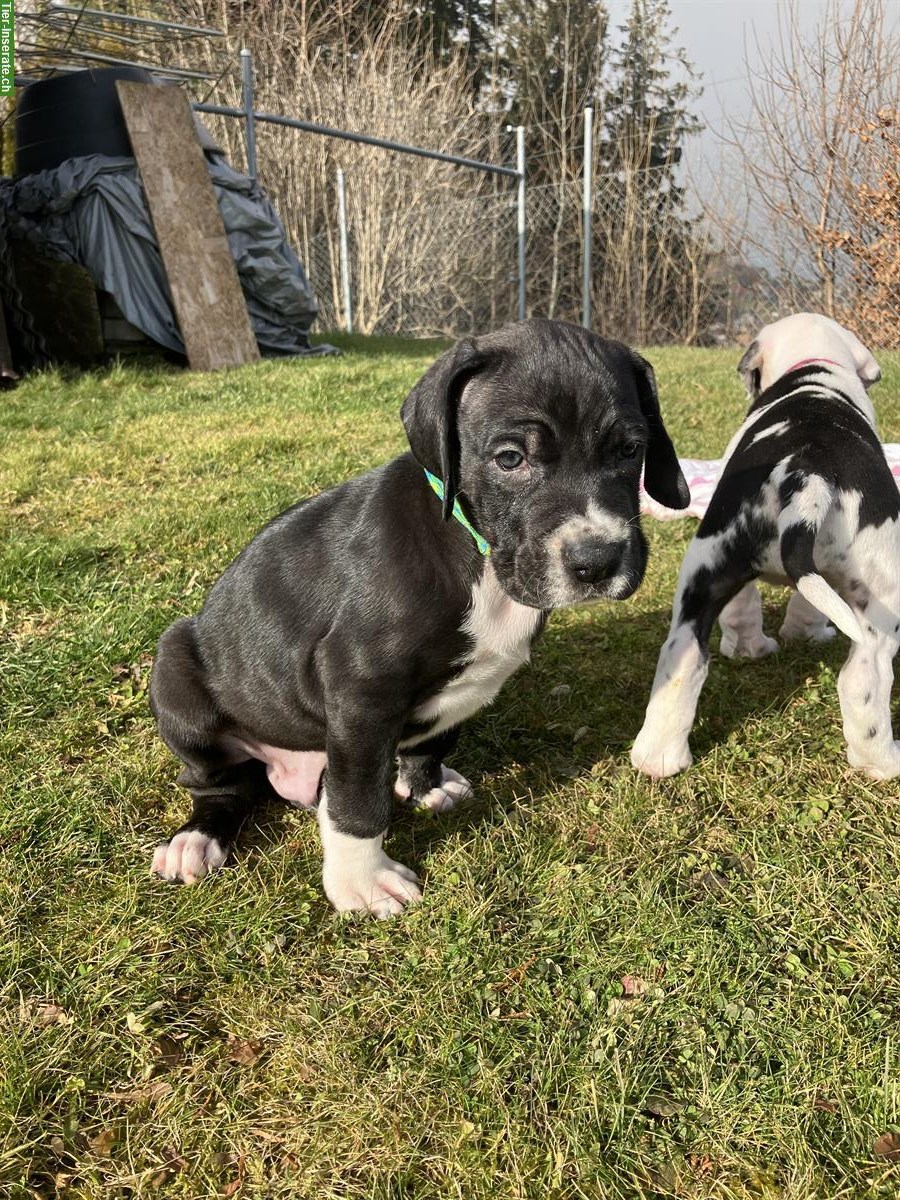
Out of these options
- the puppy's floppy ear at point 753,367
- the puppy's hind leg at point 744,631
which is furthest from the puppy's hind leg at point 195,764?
the puppy's floppy ear at point 753,367

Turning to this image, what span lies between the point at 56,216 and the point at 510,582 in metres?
9.63

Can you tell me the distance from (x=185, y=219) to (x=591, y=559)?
914cm

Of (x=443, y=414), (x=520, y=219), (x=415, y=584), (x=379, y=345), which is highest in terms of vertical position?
(x=443, y=414)

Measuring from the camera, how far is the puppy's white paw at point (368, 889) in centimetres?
265

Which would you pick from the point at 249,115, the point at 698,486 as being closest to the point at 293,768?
the point at 698,486

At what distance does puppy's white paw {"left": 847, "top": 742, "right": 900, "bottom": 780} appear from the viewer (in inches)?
125

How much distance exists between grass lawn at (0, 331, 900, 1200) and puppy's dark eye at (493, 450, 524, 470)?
1.25m

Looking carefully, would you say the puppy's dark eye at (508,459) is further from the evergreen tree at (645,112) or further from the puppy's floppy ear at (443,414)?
the evergreen tree at (645,112)

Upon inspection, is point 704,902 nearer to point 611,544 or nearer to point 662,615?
point 611,544

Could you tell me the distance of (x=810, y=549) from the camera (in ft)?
9.78

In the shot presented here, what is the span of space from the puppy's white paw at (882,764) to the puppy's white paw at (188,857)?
7.18 feet

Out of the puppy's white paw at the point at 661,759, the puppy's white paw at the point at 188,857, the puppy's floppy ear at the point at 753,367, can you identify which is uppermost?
the puppy's floppy ear at the point at 753,367

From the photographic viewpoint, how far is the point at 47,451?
7035 mm

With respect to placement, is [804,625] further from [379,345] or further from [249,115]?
[249,115]
